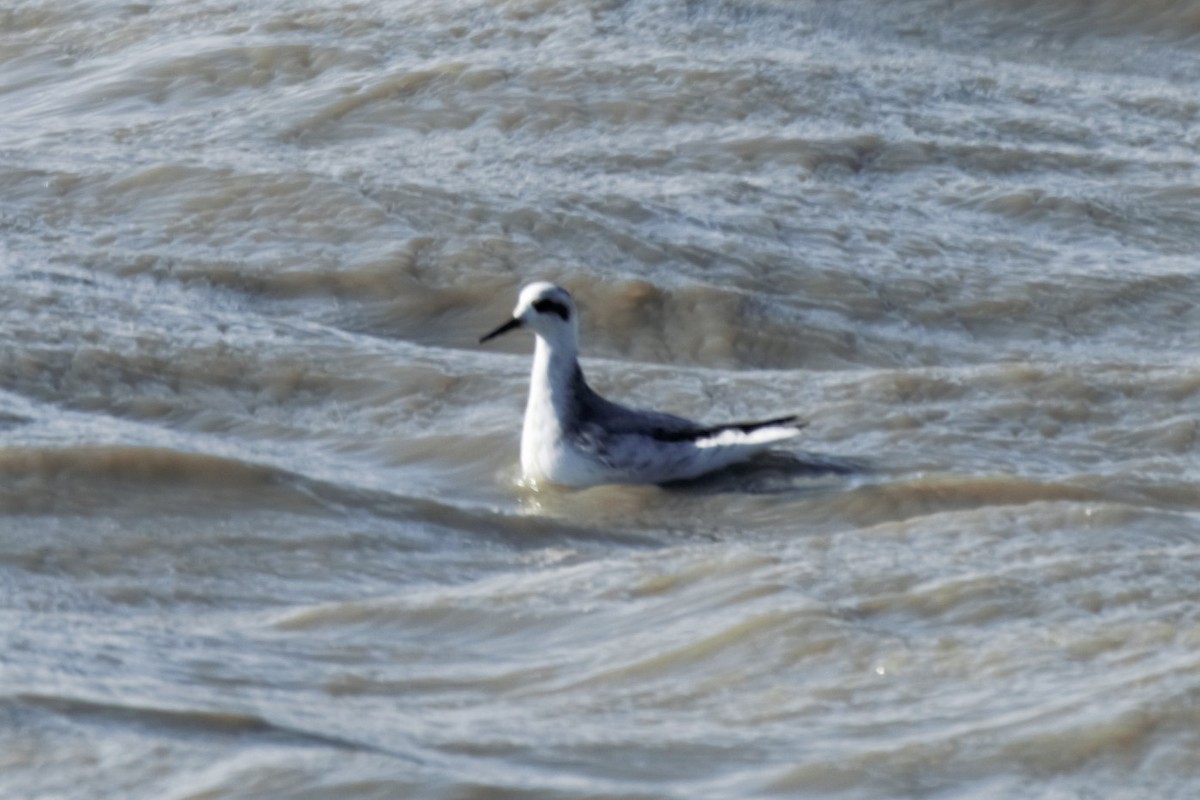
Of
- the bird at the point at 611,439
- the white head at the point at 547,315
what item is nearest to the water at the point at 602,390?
the bird at the point at 611,439

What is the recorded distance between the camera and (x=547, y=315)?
811 centimetres

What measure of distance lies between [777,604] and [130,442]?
2832 millimetres

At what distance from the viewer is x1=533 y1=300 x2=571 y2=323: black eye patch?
319 inches

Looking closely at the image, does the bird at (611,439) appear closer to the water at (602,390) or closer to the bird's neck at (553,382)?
the bird's neck at (553,382)

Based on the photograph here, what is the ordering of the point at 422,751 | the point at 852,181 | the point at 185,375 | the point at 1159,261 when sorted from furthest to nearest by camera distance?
1. the point at 852,181
2. the point at 1159,261
3. the point at 185,375
4. the point at 422,751

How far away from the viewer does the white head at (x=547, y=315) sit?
8.11 meters

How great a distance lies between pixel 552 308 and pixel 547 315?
36 mm

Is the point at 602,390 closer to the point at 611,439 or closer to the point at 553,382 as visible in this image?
the point at 553,382

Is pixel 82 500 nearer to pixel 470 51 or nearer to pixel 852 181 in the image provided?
pixel 852 181

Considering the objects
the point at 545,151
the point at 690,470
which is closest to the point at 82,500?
the point at 690,470

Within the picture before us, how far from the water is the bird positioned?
0.11m

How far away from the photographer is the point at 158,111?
1202cm

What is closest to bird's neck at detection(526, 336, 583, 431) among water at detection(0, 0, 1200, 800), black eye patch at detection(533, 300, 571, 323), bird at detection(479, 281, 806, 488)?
bird at detection(479, 281, 806, 488)

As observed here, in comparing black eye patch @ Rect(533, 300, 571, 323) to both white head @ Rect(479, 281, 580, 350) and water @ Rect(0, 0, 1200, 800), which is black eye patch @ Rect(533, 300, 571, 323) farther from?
water @ Rect(0, 0, 1200, 800)
